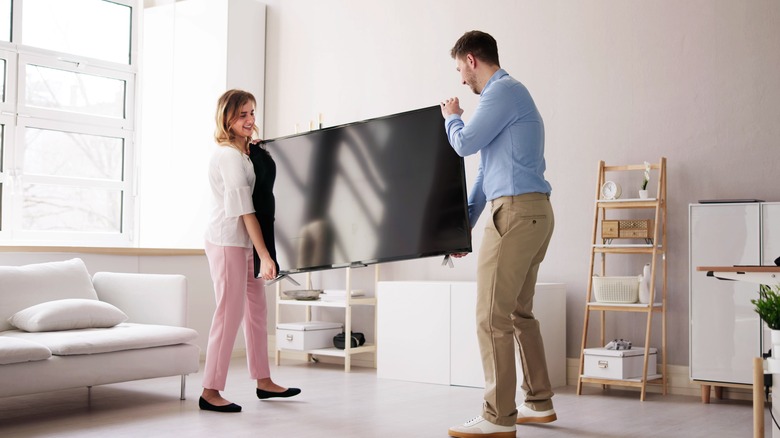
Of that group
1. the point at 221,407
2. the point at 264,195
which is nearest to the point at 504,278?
the point at 264,195

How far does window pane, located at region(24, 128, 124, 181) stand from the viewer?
18.2 ft

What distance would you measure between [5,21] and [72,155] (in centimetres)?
95

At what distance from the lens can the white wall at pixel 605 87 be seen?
429cm

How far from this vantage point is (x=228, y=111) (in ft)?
12.1

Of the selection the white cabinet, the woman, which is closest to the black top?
the woman

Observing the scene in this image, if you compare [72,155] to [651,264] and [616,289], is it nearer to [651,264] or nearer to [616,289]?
[616,289]

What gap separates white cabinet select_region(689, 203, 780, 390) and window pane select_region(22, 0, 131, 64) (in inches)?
164

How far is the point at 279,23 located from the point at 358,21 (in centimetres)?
73

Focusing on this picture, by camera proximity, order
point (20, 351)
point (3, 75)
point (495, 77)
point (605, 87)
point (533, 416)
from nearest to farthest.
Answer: point (495, 77)
point (20, 351)
point (533, 416)
point (605, 87)
point (3, 75)

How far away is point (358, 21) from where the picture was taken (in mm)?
5723

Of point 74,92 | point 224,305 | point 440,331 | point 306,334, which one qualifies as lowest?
point 306,334

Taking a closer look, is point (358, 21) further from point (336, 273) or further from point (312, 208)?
point (312, 208)

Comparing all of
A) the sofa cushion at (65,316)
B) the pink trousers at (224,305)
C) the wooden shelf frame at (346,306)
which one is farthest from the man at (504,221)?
the wooden shelf frame at (346,306)

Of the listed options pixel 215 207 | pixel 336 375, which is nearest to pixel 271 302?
pixel 336 375
